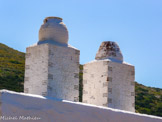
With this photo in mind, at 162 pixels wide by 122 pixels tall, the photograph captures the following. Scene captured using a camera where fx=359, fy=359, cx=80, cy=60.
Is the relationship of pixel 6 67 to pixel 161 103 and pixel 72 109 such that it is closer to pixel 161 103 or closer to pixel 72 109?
pixel 161 103

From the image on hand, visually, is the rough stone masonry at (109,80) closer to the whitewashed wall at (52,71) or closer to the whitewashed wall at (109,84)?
the whitewashed wall at (109,84)

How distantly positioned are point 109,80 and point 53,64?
6.21 feet

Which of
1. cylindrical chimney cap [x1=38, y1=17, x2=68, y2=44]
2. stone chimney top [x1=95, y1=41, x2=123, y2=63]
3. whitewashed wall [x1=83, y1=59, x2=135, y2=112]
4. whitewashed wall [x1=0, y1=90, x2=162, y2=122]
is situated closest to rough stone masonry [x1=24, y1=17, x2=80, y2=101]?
cylindrical chimney cap [x1=38, y1=17, x2=68, y2=44]

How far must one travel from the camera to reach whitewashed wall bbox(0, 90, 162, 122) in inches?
283

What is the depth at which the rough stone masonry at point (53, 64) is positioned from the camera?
8852mm

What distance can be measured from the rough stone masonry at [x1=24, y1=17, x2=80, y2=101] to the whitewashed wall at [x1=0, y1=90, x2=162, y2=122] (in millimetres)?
702

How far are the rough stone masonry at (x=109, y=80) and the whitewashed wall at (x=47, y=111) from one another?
726mm

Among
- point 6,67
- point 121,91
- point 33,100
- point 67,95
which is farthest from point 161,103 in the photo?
point 33,100

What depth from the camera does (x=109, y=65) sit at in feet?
33.2

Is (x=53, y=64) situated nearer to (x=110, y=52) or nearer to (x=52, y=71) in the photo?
(x=52, y=71)

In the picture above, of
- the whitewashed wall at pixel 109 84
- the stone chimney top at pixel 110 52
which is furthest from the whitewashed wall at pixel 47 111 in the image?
the stone chimney top at pixel 110 52

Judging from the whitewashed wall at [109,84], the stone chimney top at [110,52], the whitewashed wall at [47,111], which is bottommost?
the whitewashed wall at [47,111]

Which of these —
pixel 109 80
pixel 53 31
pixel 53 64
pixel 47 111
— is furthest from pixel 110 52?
pixel 47 111

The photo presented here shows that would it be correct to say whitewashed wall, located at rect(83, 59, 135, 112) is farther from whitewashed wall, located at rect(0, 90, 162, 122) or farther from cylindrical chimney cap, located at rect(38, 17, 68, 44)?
cylindrical chimney cap, located at rect(38, 17, 68, 44)
